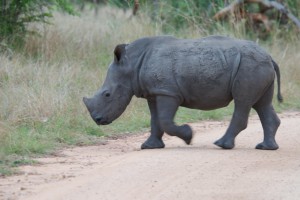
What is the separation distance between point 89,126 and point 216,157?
108 inches

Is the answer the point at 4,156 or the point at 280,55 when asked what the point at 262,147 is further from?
the point at 280,55

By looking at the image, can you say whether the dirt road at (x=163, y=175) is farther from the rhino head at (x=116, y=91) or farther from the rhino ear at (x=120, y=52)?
the rhino ear at (x=120, y=52)

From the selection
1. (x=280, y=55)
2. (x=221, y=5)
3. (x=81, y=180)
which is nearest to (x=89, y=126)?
(x=81, y=180)

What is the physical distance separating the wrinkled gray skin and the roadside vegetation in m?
1.00

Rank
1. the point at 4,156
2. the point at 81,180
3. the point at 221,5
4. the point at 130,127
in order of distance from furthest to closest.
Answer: the point at 221,5 < the point at 130,127 < the point at 4,156 < the point at 81,180

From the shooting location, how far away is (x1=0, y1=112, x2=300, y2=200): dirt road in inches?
255

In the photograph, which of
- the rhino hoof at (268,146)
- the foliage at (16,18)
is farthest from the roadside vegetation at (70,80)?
the rhino hoof at (268,146)

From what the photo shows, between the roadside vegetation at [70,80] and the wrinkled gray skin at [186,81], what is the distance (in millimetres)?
1004

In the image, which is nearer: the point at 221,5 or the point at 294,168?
the point at 294,168

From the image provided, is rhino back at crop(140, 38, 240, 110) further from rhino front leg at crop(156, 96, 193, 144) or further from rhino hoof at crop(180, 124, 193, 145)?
rhino hoof at crop(180, 124, 193, 145)

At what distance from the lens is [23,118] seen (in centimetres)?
981

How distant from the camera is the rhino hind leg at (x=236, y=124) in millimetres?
8445

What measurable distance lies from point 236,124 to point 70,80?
3.96 metres

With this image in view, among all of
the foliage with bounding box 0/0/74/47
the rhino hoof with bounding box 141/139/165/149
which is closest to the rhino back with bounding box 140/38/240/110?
the rhino hoof with bounding box 141/139/165/149
